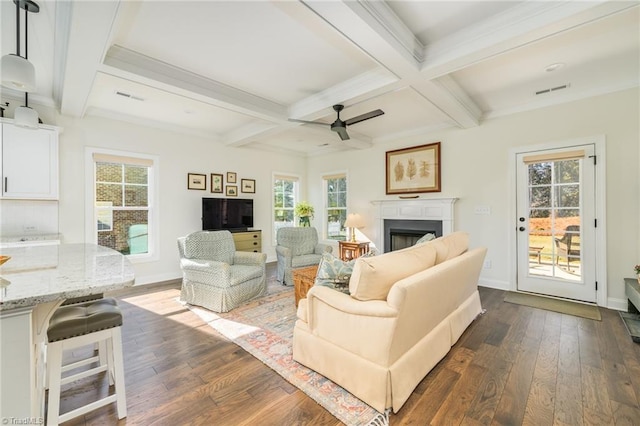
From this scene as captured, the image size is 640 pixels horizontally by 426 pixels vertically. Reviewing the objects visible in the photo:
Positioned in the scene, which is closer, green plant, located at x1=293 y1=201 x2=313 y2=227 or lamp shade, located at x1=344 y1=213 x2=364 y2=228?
lamp shade, located at x1=344 y1=213 x2=364 y2=228

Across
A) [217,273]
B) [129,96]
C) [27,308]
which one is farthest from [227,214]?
A: [27,308]

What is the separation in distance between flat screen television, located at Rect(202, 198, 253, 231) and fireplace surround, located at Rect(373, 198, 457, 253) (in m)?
2.60

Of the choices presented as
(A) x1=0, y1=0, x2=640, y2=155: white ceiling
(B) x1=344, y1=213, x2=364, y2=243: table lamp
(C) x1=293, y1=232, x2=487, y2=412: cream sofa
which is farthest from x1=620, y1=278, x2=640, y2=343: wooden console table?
(B) x1=344, y1=213, x2=364, y2=243: table lamp

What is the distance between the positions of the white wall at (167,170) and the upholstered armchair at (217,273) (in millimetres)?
1460

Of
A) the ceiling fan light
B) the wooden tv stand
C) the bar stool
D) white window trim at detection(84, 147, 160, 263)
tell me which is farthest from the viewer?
the wooden tv stand

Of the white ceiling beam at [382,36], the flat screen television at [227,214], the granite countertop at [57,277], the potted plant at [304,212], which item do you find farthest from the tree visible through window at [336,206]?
the granite countertop at [57,277]

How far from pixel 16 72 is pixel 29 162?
245cm

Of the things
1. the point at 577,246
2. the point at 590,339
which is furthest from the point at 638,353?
the point at 577,246

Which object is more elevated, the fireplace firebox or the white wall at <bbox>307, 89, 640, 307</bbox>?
the white wall at <bbox>307, 89, 640, 307</bbox>

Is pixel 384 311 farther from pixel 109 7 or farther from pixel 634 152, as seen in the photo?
pixel 634 152

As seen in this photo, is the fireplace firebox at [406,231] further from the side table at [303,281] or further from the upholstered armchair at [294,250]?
the side table at [303,281]

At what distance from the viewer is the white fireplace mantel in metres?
4.52

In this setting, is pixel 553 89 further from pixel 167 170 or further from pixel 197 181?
pixel 167 170

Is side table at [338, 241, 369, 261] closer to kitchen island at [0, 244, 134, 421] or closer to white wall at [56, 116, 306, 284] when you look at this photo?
white wall at [56, 116, 306, 284]
